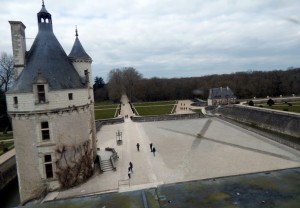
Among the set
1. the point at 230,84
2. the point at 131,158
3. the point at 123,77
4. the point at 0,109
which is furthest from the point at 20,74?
the point at 123,77

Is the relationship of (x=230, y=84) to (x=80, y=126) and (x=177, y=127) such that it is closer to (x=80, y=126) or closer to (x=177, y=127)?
(x=177, y=127)

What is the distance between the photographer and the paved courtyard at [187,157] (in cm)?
1542

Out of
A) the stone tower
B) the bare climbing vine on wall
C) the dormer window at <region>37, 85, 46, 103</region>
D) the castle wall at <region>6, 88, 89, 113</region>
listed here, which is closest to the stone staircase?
the bare climbing vine on wall

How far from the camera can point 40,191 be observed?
14.6 metres

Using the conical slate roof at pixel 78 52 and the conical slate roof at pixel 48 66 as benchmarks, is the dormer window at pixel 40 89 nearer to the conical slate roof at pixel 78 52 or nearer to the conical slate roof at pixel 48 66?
the conical slate roof at pixel 48 66

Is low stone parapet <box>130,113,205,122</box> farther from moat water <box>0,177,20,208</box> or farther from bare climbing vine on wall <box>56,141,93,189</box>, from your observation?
bare climbing vine on wall <box>56,141,93,189</box>

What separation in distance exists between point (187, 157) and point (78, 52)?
10.7 m

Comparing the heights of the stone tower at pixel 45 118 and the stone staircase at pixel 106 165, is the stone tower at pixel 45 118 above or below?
above

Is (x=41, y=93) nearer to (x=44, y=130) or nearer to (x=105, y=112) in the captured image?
(x=44, y=130)

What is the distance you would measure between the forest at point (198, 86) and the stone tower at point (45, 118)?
187 ft

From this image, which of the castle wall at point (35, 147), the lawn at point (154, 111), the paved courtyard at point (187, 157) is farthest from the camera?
the lawn at point (154, 111)

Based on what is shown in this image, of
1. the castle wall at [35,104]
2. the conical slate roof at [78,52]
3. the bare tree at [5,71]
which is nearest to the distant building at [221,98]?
the bare tree at [5,71]

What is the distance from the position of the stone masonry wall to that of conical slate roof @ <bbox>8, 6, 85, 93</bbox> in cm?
2311

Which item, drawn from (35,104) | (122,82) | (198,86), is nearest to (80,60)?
(35,104)
